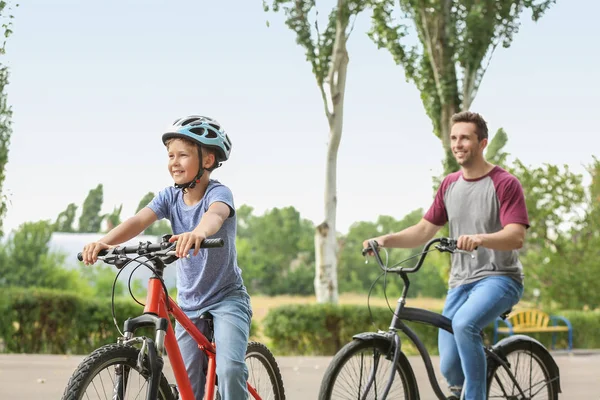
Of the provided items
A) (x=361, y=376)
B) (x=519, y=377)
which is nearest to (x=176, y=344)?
(x=361, y=376)

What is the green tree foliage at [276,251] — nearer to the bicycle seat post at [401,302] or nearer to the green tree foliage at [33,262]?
the green tree foliage at [33,262]

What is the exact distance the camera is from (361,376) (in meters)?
4.54

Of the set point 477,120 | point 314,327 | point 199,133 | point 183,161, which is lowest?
point 314,327

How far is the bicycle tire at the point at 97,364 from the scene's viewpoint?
3.07 meters

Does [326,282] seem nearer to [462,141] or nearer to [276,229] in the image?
[462,141]

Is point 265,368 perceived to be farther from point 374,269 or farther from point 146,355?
point 374,269

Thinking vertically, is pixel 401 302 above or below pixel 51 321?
above

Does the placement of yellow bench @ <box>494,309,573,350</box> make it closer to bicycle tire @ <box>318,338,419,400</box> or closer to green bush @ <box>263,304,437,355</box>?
green bush @ <box>263,304,437,355</box>

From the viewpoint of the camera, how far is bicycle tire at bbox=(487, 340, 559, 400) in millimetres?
5145

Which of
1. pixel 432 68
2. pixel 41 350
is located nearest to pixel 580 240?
pixel 432 68

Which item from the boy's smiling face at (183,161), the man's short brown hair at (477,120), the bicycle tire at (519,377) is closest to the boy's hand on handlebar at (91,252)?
the boy's smiling face at (183,161)

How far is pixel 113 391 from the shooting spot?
3273mm

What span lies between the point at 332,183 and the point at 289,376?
618 cm

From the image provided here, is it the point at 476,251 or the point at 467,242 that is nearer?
the point at 467,242
